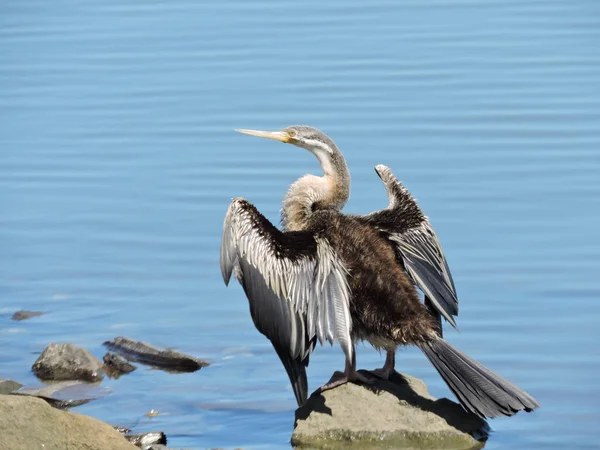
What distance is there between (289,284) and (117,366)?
5.48 ft

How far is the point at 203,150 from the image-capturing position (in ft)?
39.4

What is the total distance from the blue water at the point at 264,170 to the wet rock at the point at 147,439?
13cm

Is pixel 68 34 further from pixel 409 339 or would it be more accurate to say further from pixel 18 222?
pixel 409 339

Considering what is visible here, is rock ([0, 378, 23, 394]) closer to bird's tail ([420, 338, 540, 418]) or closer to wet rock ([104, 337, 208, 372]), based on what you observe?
wet rock ([104, 337, 208, 372])

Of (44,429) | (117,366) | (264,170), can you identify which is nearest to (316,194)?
(117,366)

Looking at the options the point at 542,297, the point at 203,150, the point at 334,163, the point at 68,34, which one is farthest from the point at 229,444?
the point at 68,34

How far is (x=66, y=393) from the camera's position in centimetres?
766

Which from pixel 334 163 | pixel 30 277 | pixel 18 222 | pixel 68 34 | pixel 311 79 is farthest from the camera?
pixel 68 34

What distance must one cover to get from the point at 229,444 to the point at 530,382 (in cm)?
195

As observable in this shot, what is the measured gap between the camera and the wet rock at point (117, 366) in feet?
26.5

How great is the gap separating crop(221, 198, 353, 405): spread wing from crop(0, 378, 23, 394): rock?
59.6 inches

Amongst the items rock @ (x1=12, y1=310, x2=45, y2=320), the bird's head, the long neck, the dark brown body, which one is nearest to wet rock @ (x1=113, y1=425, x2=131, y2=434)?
the dark brown body

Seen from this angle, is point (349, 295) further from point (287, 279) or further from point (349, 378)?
point (349, 378)

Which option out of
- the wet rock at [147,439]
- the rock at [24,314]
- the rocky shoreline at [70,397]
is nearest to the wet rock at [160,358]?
the rocky shoreline at [70,397]
